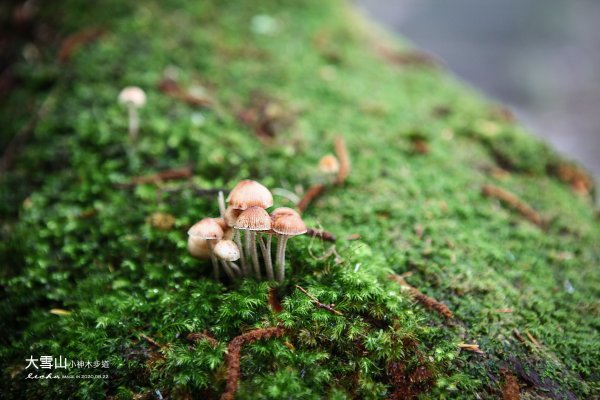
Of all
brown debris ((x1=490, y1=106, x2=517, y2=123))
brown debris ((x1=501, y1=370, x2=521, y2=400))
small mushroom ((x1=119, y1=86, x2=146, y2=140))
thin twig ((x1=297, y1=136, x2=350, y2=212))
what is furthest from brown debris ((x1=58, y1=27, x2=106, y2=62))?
brown debris ((x1=501, y1=370, x2=521, y2=400))

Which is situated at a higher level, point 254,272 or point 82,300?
point 254,272

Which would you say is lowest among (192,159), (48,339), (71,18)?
(48,339)

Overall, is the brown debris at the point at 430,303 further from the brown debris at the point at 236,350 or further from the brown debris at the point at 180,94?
the brown debris at the point at 180,94

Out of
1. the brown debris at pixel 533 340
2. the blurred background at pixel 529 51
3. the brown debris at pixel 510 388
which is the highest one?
Result: the brown debris at pixel 510 388

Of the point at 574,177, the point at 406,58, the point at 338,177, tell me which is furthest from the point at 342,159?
the point at 406,58

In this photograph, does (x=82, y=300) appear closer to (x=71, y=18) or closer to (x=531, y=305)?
(x=531, y=305)

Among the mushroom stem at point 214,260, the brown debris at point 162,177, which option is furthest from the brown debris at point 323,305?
the brown debris at point 162,177

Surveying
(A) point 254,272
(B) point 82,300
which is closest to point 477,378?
(A) point 254,272
